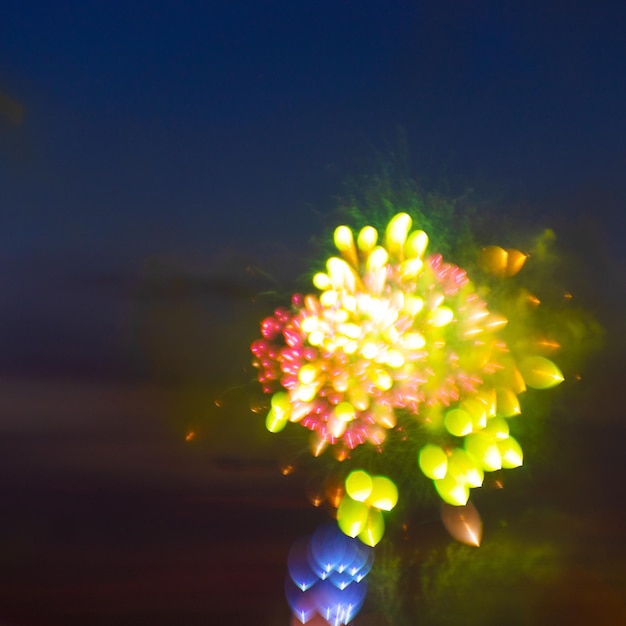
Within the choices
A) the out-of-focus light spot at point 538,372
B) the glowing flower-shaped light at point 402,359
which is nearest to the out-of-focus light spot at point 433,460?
the glowing flower-shaped light at point 402,359

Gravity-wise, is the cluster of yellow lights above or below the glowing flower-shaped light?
below

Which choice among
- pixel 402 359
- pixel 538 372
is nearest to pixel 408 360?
pixel 402 359

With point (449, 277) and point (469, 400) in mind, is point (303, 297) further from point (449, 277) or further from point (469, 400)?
point (469, 400)

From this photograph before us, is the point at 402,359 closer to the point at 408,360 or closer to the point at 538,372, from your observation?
the point at 408,360

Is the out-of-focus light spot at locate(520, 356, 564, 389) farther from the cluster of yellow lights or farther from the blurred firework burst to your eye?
the cluster of yellow lights

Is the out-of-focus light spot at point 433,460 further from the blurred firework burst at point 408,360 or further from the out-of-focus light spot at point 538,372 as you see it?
the out-of-focus light spot at point 538,372

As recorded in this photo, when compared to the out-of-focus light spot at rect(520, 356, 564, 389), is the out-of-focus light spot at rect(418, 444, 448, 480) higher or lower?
lower

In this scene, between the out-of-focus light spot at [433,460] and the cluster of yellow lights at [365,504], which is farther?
the cluster of yellow lights at [365,504]

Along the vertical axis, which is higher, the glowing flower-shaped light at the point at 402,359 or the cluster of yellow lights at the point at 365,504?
the glowing flower-shaped light at the point at 402,359

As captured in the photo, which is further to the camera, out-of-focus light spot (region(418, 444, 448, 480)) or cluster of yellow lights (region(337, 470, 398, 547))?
cluster of yellow lights (region(337, 470, 398, 547))

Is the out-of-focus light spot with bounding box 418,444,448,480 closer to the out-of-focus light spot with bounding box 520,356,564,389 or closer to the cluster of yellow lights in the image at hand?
the cluster of yellow lights

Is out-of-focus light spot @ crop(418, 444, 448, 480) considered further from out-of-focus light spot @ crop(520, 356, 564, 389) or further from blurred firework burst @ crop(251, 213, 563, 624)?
out-of-focus light spot @ crop(520, 356, 564, 389)

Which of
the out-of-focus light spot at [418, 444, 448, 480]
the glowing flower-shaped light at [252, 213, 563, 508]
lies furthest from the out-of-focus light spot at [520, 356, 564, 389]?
the out-of-focus light spot at [418, 444, 448, 480]
